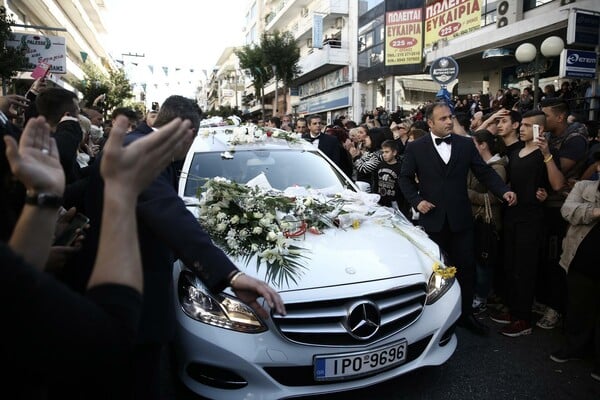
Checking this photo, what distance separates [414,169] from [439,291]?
1.59m

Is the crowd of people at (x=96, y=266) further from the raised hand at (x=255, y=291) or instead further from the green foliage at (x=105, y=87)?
the green foliage at (x=105, y=87)

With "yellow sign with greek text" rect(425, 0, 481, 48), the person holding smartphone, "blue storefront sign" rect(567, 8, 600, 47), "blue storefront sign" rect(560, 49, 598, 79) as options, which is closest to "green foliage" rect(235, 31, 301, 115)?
"yellow sign with greek text" rect(425, 0, 481, 48)

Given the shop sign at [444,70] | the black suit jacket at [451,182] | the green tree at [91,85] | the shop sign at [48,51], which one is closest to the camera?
the black suit jacket at [451,182]

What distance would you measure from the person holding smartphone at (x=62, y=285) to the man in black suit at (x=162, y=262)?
592 mm

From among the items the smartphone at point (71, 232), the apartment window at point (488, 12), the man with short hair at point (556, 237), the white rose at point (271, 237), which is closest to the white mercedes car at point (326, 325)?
the white rose at point (271, 237)

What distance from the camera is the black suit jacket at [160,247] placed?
178 cm

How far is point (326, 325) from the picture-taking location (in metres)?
2.51

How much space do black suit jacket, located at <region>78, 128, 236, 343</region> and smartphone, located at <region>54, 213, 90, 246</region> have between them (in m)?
0.06

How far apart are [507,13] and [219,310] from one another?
16330 mm

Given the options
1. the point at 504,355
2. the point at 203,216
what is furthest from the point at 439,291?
the point at 203,216

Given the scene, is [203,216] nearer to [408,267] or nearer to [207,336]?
[207,336]

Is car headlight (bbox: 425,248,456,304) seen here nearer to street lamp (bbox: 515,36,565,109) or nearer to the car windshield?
the car windshield

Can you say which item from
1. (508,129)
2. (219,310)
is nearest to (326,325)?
(219,310)

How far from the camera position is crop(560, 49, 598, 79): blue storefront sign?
938cm
